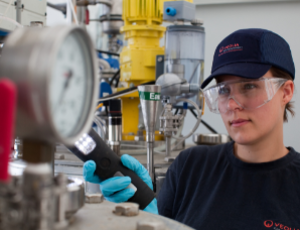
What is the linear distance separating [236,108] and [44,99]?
2.61 feet

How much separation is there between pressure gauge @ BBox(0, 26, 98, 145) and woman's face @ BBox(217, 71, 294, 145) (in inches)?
27.2

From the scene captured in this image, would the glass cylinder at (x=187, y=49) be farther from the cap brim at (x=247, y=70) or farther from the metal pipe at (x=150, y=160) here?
the cap brim at (x=247, y=70)

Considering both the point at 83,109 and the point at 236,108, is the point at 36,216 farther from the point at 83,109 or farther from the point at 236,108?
the point at 236,108

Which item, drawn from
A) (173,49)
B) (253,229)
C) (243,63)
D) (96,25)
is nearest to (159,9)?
(173,49)

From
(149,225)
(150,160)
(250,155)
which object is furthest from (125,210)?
(150,160)

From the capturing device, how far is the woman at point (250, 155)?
1.01 metres

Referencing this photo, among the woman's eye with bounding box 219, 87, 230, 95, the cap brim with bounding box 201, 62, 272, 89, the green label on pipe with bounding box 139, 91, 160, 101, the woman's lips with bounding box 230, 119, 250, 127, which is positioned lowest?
the woman's lips with bounding box 230, 119, 250, 127

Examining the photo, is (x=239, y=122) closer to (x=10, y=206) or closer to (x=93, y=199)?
(x=93, y=199)

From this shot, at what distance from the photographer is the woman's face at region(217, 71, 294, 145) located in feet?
3.41

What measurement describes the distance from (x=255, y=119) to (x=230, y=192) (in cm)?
24

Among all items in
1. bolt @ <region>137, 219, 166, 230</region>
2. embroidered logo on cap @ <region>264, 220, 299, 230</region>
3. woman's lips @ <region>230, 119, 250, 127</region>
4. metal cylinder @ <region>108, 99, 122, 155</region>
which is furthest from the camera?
metal cylinder @ <region>108, 99, 122, 155</region>

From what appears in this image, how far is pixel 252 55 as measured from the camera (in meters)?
1.04

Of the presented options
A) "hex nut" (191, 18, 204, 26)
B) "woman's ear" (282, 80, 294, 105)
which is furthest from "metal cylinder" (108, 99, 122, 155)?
"hex nut" (191, 18, 204, 26)

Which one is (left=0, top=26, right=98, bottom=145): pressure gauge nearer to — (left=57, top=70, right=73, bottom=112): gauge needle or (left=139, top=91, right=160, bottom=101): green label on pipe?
(left=57, top=70, right=73, bottom=112): gauge needle
